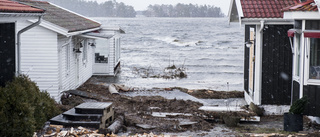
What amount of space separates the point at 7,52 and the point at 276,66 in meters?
8.61

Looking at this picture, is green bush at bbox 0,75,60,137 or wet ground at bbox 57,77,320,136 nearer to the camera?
green bush at bbox 0,75,60,137

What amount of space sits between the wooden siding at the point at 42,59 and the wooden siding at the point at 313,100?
8.41 metres

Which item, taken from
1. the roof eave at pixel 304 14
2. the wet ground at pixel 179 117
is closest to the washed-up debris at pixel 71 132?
the wet ground at pixel 179 117

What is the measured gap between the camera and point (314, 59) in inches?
442

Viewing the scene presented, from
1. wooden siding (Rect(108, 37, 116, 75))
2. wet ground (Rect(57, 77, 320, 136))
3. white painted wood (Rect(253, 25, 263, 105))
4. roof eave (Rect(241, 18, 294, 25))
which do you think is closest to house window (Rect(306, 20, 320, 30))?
wet ground (Rect(57, 77, 320, 136))

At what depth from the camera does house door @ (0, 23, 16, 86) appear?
891cm

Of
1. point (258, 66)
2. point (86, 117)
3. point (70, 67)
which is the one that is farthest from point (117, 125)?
point (70, 67)

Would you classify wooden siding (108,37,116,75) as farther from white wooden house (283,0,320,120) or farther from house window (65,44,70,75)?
white wooden house (283,0,320,120)

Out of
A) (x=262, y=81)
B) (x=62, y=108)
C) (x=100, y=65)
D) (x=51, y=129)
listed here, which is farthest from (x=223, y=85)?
(x=51, y=129)

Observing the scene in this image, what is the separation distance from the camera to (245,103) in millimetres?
17094

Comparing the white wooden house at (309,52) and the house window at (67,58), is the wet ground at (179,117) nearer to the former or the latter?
the white wooden house at (309,52)

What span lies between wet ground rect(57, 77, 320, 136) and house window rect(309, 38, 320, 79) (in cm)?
140

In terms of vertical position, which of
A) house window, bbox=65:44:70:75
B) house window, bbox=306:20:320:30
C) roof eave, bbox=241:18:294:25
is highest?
roof eave, bbox=241:18:294:25

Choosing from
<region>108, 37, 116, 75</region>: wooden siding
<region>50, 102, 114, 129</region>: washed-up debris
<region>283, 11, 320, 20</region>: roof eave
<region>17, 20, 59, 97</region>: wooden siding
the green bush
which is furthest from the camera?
<region>108, 37, 116, 75</region>: wooden siding
